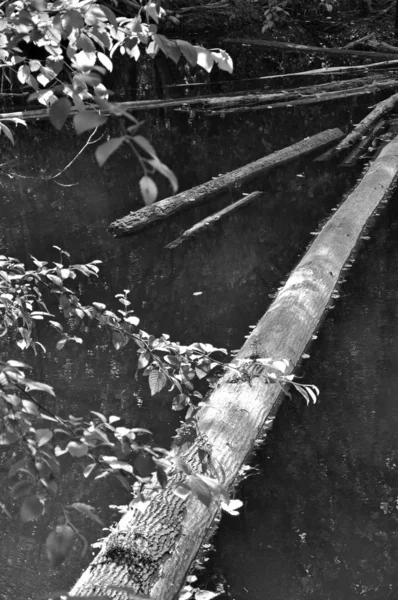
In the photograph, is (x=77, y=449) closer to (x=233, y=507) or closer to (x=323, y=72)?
(x=233, y=507)

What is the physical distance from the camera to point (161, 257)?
21.9ft

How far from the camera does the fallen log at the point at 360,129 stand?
9.46m

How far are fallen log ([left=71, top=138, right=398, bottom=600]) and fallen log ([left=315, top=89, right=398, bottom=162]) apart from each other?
3.36 metres

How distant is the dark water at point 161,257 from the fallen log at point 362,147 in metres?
0.29

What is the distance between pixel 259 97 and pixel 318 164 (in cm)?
292

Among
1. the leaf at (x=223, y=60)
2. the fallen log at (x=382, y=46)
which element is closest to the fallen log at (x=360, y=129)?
the fallen log at (x=382, y=46)

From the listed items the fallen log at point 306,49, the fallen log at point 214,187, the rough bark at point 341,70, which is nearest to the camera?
the fallen log at point 214,187

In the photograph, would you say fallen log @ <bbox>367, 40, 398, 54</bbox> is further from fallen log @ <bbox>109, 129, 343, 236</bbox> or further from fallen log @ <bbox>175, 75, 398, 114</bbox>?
fallen log @ <bbox>109, 129, 343, 236</bbox>

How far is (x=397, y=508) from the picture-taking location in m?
3.51

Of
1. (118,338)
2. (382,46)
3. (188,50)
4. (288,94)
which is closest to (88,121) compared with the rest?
(188,50)

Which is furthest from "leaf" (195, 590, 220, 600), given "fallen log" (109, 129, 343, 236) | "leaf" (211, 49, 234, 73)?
"fallen log" (109, 129, 343, 236)

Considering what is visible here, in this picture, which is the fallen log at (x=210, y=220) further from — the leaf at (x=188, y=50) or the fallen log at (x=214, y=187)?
the leaf at (x=188, y=50)

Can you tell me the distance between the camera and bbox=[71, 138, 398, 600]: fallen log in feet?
9.37

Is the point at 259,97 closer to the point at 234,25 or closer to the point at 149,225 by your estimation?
the point at 149,225
